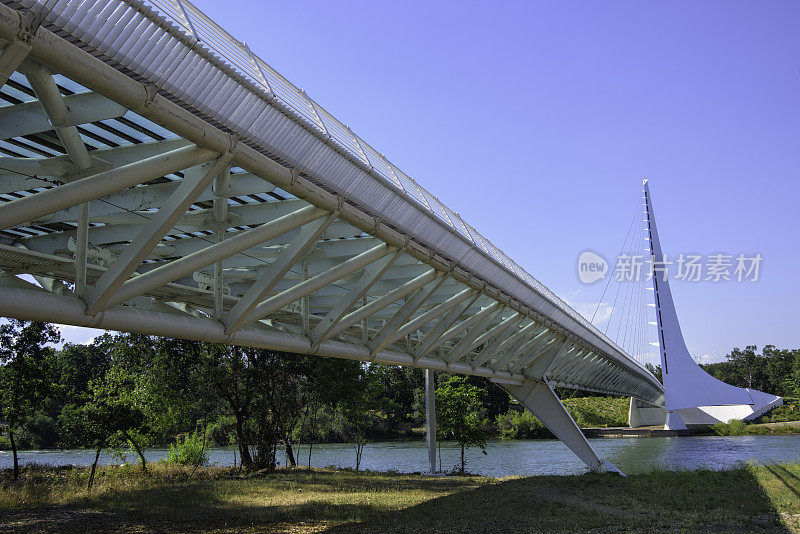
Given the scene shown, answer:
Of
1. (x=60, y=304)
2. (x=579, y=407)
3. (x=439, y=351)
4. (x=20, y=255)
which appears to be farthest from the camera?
(x=579, y=407)

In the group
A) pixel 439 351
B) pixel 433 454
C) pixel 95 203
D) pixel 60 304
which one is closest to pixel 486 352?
pixel 439 351

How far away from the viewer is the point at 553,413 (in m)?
30.1

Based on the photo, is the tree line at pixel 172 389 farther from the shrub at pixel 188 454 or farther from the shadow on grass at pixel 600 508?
the shadow on grass at pixel 600 508

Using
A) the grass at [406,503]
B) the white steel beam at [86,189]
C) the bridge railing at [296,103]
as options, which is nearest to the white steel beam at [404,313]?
the bridge railing at [296,103]

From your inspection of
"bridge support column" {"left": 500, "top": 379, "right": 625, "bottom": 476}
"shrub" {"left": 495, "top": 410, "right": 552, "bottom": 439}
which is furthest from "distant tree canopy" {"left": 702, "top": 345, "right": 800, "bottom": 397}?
"bridge support column" {"left": 500, "top": 379, "right": 625, "bottom": 476}

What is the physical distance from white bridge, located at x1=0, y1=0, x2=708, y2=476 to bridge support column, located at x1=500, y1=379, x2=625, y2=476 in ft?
44.1

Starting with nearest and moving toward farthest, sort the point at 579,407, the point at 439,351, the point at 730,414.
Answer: the point at 439,351, the point at 730,414, the point at 579,407

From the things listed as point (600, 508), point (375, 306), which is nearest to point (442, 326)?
point (375, 306)

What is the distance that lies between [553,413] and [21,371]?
23.2m

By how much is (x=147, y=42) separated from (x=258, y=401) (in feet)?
77.2

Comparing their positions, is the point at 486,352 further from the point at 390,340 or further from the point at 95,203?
the point at 95,203

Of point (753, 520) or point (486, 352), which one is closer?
point (753, 520)

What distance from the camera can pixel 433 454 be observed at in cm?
2825

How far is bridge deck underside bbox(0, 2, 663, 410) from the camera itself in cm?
759
